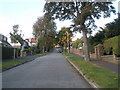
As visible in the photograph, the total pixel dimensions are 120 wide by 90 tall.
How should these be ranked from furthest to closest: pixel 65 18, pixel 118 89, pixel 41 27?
pixel 41 27 → pixel 65 18 → pixel 118 89

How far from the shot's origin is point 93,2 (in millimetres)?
19859

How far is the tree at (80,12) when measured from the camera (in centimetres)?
1970

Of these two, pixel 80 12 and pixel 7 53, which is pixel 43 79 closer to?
pixel 80 12

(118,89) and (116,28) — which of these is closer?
(118,89)

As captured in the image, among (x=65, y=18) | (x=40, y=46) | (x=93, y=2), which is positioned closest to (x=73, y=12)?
(x=65, y=18)

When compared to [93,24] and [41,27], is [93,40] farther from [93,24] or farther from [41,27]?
[41,27]

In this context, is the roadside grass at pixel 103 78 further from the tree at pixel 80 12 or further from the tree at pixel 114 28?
the tree at pixel 114 28

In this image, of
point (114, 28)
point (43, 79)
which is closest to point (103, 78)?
point (43, 79)

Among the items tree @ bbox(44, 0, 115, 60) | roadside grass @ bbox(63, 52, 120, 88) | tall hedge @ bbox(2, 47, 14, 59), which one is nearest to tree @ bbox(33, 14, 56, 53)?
tall hedge @ bbox(2, 47, 14, 59)

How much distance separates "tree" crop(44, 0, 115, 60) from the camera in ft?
64.6

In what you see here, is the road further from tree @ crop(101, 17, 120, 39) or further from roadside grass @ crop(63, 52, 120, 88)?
tree @ crop(101, 17, 120, 39)

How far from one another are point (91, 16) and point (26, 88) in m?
15.6

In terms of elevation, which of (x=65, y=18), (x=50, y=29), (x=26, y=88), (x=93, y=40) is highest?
(x=50, y=29)

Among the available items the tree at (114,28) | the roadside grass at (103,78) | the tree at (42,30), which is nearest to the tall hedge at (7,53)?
the tree at (114,28)
